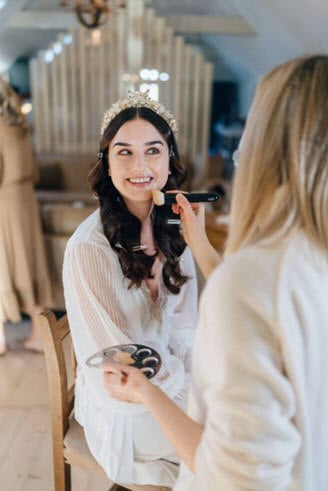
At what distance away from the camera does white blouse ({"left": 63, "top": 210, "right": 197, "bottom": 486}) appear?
1.14 m

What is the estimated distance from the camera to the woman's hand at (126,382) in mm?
845

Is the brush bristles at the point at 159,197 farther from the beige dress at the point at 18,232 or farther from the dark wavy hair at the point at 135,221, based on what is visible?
the beige dress at the point at 18,232

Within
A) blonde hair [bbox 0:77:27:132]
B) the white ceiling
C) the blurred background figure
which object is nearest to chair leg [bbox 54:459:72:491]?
the blurred background figure

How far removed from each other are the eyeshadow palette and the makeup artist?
0.80 feet

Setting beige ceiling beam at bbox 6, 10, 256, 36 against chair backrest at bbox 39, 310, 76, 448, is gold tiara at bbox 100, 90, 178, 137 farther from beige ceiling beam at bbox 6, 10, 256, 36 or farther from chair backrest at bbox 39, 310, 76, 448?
beige ceiling beam at bbox 6, 10, 256, 36

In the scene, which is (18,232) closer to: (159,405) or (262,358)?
(159,405)

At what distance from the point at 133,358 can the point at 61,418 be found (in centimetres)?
48

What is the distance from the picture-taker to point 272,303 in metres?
0.60

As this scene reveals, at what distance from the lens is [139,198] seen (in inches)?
53.9

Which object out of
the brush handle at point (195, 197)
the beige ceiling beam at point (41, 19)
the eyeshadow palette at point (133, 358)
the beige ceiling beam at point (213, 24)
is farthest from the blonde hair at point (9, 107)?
the beige ceiling beam at point (41, 19)

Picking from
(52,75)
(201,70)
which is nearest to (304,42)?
(201,70)

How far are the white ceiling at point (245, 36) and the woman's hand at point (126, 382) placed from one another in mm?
3690

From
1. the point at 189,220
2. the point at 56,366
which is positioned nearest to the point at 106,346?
the point at 56,366

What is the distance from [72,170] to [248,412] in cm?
533
